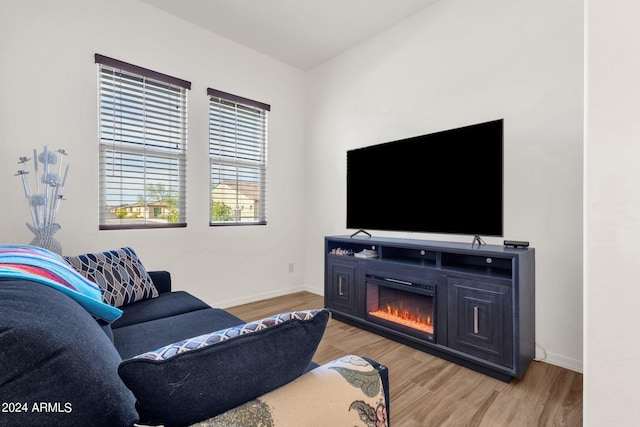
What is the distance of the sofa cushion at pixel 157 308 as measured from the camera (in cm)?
175

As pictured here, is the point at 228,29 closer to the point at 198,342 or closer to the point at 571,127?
the point at 571,127

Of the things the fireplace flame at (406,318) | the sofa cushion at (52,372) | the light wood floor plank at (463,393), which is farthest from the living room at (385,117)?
the sofa cushion at (52,372)

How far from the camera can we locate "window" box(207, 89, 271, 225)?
3.37 m

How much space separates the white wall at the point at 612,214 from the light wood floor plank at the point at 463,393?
0.48 metres

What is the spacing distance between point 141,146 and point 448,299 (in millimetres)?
2941

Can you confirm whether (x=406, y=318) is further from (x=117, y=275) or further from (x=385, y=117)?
(x=117, y=275)

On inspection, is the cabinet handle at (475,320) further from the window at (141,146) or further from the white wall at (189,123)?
the window at (141,146)

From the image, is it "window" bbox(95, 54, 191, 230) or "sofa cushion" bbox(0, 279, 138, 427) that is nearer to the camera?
"sofa cushion" bbox(0, 279, 138, 427)

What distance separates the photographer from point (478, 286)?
80.0 inches

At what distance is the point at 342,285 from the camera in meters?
2.96

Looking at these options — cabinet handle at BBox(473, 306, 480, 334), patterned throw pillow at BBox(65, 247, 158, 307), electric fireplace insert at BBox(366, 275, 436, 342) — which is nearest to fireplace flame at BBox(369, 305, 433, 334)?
electric fireplace insert at BBox(366, 275, 436, 342)

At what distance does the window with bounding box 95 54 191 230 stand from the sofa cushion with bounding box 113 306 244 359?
4.72 feet

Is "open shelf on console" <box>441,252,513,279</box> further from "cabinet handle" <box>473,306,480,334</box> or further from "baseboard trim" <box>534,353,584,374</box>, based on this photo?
"baseboard trim" <box>534,353,584,374</box>

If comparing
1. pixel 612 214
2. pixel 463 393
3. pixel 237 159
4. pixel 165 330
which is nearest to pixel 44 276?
pixel 165 330
